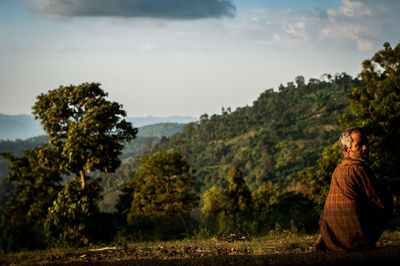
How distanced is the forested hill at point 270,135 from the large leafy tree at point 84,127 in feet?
247

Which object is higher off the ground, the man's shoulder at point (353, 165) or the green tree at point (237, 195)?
the man's shoulder at point (353, 165)

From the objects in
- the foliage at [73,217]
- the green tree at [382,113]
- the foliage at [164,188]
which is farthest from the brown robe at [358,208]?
the foliage at [164,188]

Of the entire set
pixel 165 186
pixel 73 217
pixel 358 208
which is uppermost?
pixel 358 208

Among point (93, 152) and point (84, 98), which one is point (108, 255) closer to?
point (93, 152)

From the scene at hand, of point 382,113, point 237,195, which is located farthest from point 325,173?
point 237,195

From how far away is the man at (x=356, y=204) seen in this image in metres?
4.04

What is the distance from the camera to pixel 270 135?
131 m

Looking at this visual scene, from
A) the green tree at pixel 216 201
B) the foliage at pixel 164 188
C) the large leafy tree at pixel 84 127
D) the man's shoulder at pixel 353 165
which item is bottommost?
the green tree at pixel 216 201

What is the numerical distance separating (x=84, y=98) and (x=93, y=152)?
11.5 feet

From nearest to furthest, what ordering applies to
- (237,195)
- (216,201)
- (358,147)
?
(358,147) < (237,195) < (216,201)

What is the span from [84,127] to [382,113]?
15312mm

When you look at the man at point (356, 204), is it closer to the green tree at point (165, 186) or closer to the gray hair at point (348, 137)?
the gray hair at point (348, 137)

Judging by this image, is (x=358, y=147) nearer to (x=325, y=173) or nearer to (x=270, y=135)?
(x=325, y=173)

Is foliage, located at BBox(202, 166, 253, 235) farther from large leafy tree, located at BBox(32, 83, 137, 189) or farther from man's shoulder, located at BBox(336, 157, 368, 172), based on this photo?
man's shoulder, located at BBox(336, 157, 368, 172)
